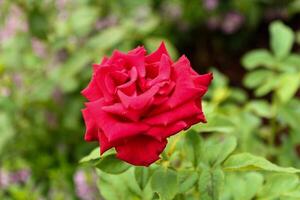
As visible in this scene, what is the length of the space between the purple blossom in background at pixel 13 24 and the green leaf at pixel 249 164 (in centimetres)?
156

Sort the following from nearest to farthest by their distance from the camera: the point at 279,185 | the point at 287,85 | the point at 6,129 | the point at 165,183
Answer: the point at 165,183 < the point at 279,185 < the point at 287,85 < the point at 6,129

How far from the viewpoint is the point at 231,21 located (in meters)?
3.29

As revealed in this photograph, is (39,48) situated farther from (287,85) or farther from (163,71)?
(163,71)

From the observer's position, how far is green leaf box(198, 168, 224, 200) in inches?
40.3

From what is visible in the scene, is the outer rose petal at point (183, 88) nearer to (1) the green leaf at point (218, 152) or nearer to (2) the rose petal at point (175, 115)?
(2) the rose petal at point (175, 115)

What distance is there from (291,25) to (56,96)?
1442 mm

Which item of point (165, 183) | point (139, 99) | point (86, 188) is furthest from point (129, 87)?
point (86, 188)

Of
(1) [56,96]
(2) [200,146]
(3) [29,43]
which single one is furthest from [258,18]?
(2) [200,146]

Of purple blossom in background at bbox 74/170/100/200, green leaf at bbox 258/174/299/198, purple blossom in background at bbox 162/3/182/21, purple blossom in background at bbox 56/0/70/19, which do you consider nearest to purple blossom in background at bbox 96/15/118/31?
purple blossom in background at bbox 56/0/70/19

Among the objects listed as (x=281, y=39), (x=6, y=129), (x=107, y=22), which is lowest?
(x=6, y=129)

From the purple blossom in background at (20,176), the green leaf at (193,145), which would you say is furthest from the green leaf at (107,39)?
the green leaf at (193,145)

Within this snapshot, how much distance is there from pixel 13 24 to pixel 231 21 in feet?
3.86

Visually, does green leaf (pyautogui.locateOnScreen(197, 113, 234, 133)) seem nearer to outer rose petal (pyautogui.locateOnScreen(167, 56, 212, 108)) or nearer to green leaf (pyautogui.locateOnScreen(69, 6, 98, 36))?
outer rose petal (pyautogui.locateOnScreen(167, 56, 212, 108))

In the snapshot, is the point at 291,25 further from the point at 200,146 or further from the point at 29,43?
the point at 200,146
